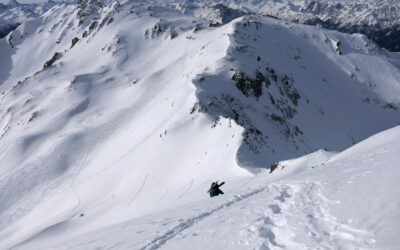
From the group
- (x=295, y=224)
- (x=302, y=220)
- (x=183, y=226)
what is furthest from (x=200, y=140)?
(x=295, y=224)

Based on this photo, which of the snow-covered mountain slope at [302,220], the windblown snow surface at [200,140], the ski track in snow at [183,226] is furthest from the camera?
the ski track in snow at [183,226]

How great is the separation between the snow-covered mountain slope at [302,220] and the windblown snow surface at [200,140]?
0.23ft

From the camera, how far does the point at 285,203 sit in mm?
13344

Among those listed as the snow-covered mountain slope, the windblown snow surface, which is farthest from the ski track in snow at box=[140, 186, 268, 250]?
the windblown snow surface

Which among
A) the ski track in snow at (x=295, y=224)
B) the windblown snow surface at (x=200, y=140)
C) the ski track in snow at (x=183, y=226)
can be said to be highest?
the ski track in snow at (x=295, y=224)

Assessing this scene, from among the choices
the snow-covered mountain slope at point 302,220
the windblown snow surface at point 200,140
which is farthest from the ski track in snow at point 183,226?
the windblown snow surface at point 200,140

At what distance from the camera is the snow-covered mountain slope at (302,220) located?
344 inches

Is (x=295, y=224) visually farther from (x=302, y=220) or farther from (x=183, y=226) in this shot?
(x=183, y=226)

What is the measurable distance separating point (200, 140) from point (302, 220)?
32.7m

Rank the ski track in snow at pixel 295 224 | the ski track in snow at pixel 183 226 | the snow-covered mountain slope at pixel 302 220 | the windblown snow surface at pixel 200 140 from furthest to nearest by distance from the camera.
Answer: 1. the ski track in snow at pixel 183 226
2. the windblown snow surface at pixel 200 140
3. the snow-covered mountain slope at pixel 302 220
4. the ski track in snow at pixel 295 224

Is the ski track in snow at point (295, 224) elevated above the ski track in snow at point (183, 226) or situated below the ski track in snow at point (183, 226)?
above

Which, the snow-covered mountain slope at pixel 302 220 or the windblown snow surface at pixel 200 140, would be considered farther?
the windblown snow surface at pixel 200 140

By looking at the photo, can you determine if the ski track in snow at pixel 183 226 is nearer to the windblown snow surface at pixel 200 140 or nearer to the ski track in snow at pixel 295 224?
the ski track in snow at pixel 295 224

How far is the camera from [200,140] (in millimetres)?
43062
